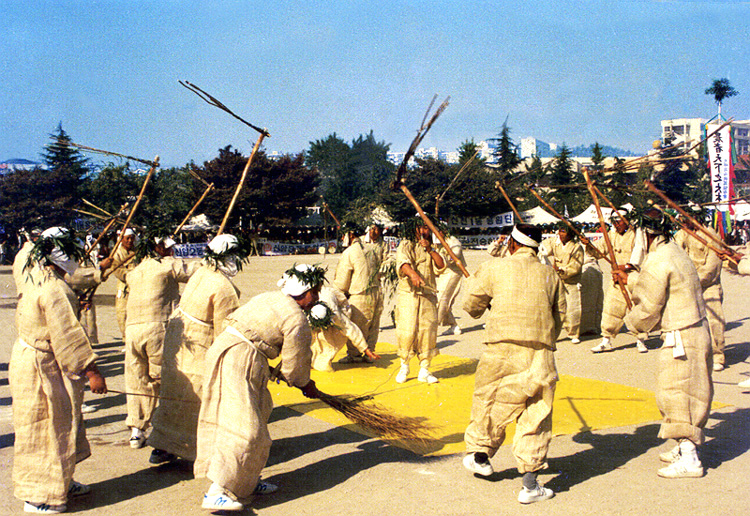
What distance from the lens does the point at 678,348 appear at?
4.82 metres

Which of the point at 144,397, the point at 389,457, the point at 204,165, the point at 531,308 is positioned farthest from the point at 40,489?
the point at 204,165

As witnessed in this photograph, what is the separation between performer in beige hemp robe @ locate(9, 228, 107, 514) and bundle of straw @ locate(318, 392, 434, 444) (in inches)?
65.1

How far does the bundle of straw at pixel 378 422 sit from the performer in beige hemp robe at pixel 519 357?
82 centimetres

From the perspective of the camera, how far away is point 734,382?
7.45 metres

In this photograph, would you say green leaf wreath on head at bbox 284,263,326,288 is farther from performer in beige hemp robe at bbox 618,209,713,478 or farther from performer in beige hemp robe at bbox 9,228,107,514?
performer in beige hemp robe at bbox 618,209,713,478

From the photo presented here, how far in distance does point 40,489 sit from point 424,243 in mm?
4732

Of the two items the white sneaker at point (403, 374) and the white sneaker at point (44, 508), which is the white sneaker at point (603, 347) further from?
the white sneaker at point (44, 508)

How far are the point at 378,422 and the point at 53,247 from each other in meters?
2.67

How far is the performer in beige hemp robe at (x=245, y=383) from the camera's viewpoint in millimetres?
4141

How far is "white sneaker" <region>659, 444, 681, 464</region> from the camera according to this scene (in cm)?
478

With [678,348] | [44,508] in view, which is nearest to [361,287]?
[678,348]

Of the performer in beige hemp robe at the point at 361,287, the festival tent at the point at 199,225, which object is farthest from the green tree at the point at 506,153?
the performer in beige hemp robe at the point at 361,287

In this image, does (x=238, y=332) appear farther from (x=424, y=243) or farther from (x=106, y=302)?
(x=106, y=302)

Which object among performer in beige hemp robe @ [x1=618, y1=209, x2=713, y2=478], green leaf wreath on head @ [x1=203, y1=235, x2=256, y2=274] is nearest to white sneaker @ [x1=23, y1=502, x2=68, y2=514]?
green leaf wreath on head @ [x1=203, y1=235, x2=256, y2=274]
